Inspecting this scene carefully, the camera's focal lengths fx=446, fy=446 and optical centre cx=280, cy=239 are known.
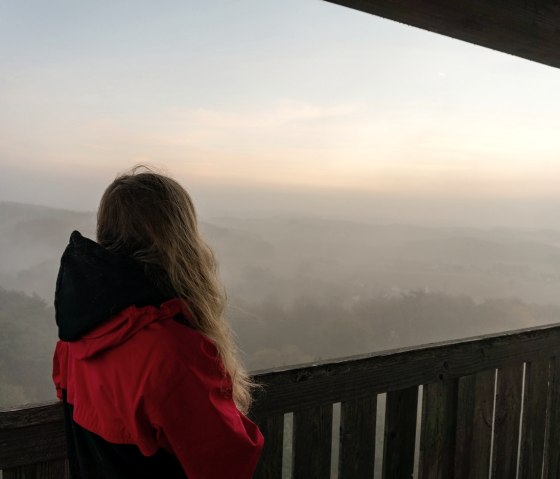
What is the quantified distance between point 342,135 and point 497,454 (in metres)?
3.20

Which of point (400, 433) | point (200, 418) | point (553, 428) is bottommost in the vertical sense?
point (553, 428)

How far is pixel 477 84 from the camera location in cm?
373

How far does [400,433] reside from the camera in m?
1.87

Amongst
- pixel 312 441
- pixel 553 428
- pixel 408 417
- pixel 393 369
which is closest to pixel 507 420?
pixel 553 428

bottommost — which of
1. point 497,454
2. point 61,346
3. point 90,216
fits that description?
point 497,454

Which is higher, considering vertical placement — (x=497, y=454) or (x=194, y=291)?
(x=194, y=291)

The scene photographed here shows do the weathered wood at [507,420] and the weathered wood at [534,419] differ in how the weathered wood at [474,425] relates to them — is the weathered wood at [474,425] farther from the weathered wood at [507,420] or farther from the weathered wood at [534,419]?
the weathered wood at [534,419]

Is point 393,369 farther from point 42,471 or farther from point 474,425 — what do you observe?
point 42,471

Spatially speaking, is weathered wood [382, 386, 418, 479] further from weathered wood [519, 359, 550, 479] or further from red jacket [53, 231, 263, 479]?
red jacket [53, 231, 263, 479]

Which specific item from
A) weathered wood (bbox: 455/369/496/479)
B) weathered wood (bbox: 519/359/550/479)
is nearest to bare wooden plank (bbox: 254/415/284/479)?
weathered wood (bbox: 455/369/496/479)

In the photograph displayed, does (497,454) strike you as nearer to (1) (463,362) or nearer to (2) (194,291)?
(1) (463,362)

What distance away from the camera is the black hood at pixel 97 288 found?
38.5 inches

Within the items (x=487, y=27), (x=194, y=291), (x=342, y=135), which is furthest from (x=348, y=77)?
(x=194, y=291)

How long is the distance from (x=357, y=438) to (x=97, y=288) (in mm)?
1229
